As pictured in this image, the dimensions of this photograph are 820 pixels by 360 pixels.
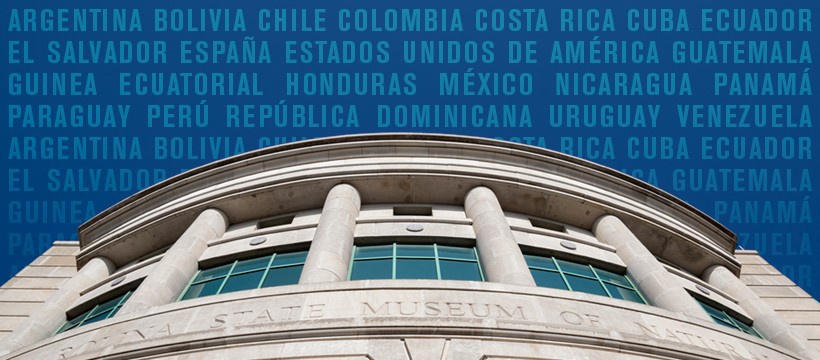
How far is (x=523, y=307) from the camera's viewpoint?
628 inches

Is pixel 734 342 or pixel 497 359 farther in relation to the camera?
pixel 734 342

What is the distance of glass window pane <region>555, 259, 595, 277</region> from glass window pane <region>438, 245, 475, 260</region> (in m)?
2.84

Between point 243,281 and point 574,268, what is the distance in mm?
10094

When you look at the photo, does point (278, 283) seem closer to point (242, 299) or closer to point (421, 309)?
point (242, 299)

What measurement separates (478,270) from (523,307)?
176 inches

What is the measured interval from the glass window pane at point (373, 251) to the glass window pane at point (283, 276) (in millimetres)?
1835

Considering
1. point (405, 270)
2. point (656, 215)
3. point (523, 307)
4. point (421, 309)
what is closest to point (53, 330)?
point (405, 270)

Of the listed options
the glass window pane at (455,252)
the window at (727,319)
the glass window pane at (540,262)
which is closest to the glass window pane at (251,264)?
the glass window pane at (455,252)

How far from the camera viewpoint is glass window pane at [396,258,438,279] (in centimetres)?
1978

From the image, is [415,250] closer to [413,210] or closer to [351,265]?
[351,265]

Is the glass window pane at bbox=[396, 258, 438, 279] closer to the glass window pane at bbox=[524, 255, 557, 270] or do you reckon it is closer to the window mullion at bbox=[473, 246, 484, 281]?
the window mullion at bbox=[473, 246, 484, 281]

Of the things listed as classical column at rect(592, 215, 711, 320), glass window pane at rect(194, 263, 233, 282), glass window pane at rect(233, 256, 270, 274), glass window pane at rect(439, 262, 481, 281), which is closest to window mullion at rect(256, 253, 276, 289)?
glass window pane at rect(233, 256, 270, 274)

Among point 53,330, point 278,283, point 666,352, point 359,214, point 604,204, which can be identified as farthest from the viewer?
point 604,204

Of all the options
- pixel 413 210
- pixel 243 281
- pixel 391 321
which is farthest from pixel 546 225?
pixel 391 321
